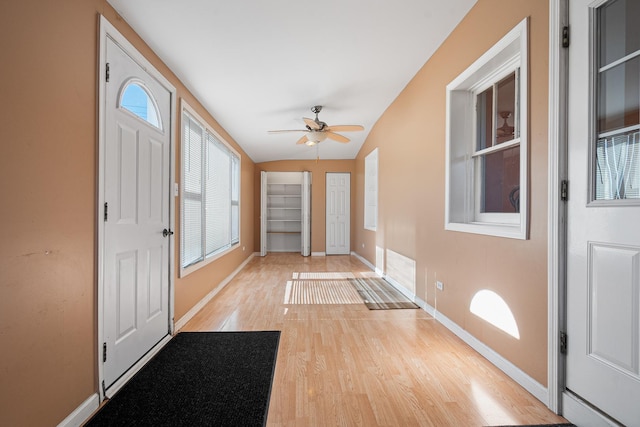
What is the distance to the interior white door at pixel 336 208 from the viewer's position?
323 inches

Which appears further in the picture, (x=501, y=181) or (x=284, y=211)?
(x=284, y=211)

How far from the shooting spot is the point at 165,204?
276 centimetres

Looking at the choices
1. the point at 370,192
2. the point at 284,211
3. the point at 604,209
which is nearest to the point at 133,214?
the point at 604,209

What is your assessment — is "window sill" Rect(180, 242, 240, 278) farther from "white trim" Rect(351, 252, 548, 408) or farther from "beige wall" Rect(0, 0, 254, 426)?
"white trim" Rect(351, 252, 548, 408)

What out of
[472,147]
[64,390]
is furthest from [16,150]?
[472,147]

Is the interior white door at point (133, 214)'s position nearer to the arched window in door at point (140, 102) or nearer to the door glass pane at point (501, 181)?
the arched window in door at point (140, 102)

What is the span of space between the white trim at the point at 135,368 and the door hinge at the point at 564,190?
2835mm

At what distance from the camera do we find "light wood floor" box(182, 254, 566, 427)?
5.54 ft

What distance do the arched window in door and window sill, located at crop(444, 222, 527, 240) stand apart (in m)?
2.71

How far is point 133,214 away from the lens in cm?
223

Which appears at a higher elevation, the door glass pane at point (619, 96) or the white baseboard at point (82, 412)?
the door glass pane at point (619, 96)

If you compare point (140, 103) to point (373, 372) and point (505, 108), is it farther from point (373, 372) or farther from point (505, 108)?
point (505, 108)

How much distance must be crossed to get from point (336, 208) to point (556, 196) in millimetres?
6581

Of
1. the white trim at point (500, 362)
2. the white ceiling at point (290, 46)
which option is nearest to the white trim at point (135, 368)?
the white ceiling at point (290, 46)
